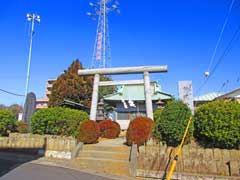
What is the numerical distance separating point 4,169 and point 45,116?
482cm

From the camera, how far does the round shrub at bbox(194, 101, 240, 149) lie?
780cm

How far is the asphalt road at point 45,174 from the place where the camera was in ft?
22.8

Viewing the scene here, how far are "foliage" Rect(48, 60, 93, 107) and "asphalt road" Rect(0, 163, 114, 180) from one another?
1480 centimetres

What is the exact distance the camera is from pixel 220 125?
7.96m

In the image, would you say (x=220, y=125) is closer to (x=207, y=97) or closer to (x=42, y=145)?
(x=42, y=145)

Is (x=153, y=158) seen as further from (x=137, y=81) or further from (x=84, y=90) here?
(x=84, y=90)

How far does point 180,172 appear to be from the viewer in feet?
24.2

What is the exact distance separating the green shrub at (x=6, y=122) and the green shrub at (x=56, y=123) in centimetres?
263

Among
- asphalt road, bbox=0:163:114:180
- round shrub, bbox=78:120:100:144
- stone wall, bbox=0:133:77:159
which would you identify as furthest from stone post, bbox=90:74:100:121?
asphalt road, bbox=0:163:114:180

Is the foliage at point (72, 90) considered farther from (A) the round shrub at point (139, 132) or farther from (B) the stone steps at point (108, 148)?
(A) the round shrub at point (139, 132)

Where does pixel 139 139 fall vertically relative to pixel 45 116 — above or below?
below

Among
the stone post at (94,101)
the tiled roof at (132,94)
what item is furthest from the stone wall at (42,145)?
the tiled roof at (132,94)

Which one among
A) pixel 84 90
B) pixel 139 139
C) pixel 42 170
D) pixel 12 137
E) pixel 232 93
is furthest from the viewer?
pixel 84 90

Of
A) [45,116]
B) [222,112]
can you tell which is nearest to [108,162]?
[222,112]
